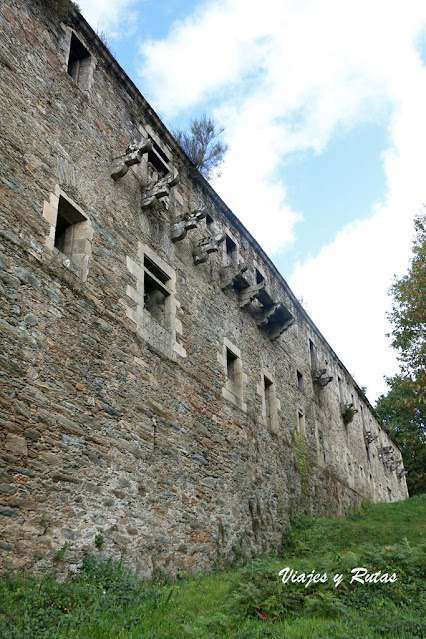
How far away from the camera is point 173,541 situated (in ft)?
25.8

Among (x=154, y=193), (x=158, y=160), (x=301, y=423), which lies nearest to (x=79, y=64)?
(x=158, y=160)

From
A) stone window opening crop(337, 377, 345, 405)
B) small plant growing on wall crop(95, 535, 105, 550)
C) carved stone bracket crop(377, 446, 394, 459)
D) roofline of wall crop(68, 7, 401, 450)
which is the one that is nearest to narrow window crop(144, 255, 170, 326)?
Result: roofline of wall crop(68, 7, 401, 450)

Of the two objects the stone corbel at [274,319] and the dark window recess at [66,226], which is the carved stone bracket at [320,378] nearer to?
the stone corbel at [274,319]

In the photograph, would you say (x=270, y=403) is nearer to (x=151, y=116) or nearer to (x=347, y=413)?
(x=151, y=116)

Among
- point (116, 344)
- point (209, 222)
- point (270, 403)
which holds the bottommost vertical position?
point (116, 344)

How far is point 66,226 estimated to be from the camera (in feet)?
26.1

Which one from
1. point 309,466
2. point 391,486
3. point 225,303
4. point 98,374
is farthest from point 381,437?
point 98,374

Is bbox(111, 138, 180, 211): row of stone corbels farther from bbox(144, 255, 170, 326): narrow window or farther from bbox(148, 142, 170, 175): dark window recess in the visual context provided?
bbox(148, 142, 170, 175): dark window recess

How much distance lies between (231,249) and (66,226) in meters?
6.25

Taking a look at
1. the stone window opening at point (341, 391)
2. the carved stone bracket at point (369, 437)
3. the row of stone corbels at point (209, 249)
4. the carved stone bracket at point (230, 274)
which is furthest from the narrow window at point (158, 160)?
the carved stone bracket at point (369, 437)

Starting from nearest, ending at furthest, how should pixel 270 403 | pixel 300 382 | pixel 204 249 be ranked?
1. pixel 204 249
2. pixel 270 403
3. pixel 300 382

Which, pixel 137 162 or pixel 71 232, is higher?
pixel 137 162

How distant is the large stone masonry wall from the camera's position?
611cm

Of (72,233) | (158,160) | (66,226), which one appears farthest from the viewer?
(158,160)
